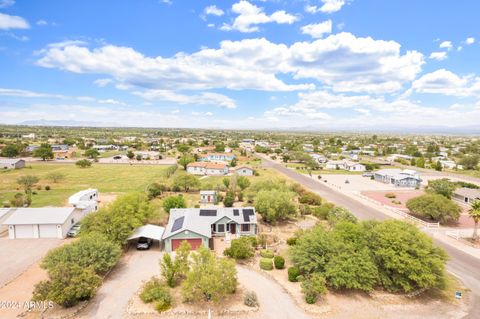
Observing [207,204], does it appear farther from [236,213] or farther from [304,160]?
[304,160]

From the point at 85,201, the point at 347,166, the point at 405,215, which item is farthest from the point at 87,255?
the point at 347,166

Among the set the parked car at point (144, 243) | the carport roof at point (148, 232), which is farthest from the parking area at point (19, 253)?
the parked car at point (144, 243)

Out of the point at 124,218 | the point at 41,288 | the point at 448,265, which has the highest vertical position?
the point at 124,218

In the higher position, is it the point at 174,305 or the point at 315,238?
the point at 315,238

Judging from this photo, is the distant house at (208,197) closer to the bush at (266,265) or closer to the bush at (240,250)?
the bush at (240,250)

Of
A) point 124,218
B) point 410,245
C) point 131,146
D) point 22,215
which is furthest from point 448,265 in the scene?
point 131,146

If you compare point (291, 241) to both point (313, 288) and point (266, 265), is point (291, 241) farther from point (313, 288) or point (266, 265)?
point (313, 288)
